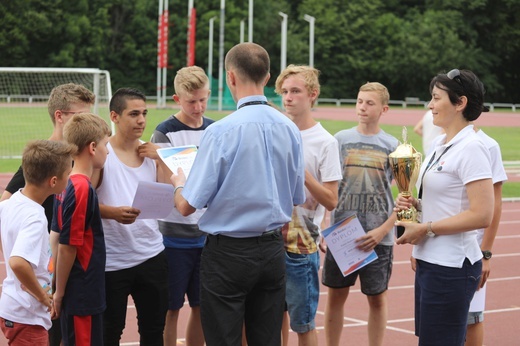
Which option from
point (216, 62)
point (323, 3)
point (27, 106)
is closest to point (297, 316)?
point (27, 106)

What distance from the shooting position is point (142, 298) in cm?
524

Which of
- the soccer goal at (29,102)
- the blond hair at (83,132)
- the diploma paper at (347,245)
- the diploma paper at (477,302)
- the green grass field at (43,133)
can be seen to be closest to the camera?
the blond hair at (83,132)

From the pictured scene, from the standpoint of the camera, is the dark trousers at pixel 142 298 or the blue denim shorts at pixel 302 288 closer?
the dark trousers at pixel 142 298

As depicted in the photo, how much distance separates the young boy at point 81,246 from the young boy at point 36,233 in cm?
15

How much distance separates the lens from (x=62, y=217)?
4594 millimetres

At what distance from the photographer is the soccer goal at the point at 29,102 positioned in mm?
23036

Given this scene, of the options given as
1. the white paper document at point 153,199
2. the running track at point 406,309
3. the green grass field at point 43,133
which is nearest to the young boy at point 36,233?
the white paper document at point 153,199

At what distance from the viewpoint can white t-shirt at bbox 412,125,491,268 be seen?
176 inches

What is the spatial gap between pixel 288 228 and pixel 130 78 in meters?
60.9

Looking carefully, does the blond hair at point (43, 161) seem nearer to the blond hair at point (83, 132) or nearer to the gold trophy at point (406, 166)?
the blond hair at point (83, 132)

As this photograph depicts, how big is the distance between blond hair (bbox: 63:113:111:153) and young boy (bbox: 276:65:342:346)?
1362 millimetres

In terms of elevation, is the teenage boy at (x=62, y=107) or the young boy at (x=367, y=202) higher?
the teenage boy at (x=62, y=107)

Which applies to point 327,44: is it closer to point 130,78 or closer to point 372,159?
point 130,78

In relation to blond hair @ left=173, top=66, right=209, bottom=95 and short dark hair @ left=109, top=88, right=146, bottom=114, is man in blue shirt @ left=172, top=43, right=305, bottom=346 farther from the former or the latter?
blond hair @ left=173, top=66, right=209, bottom=95
